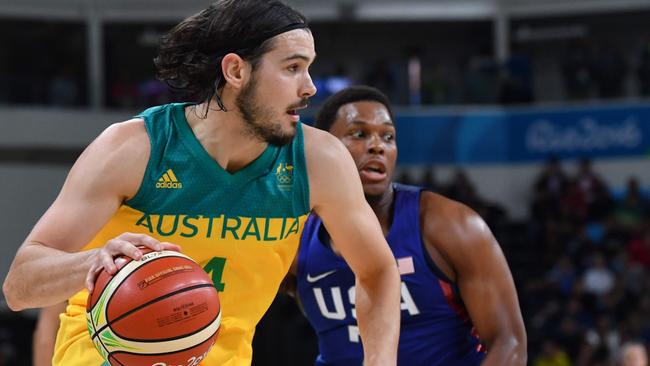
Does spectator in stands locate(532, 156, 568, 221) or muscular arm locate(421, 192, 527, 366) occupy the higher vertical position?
muscular arm locate(421, 192, 527, 366)

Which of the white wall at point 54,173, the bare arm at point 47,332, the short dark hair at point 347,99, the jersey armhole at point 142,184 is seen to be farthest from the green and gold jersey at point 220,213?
the white wall at point 54,173

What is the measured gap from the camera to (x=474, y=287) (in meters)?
4.36

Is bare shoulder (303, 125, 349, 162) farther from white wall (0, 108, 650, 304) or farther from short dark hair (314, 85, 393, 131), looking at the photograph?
white wall (0, 108, 650, 304)

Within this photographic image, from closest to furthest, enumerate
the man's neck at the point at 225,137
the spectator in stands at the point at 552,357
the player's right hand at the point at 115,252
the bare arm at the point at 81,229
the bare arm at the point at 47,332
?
the player's right hand at the point at 115,252 → the bare arm at the point at 81,229 → the man's neck at the point at 225,137 → the bare arm at the point at 47,332 → the spectator in stands at the point at 552,357

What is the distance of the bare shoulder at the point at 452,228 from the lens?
437 centimetres

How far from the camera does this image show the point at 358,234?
11.9 ft

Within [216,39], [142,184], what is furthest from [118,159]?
[216,39]

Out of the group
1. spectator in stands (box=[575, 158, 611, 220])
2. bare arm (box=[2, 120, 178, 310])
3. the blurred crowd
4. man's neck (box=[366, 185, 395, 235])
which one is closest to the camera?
bare arm (box=[2, 120, 178, 310])

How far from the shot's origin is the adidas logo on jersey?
348cm

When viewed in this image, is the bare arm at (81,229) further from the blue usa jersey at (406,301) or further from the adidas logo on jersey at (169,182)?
the blue usa jersey at (406,301)

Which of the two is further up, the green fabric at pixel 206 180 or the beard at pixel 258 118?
the beard at pixel 258 118

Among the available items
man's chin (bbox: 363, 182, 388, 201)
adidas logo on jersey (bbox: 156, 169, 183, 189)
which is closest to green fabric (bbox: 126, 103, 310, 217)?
adidas logo on jersey (bbox: 156, 169, 183, 189)

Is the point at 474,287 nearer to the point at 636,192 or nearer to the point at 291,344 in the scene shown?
the point at 291,344

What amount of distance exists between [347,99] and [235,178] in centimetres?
130
